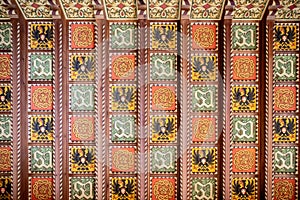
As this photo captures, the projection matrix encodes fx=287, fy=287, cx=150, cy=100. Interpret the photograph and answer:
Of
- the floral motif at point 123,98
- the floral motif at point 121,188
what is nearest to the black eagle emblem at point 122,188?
the floral motif at point 121,188

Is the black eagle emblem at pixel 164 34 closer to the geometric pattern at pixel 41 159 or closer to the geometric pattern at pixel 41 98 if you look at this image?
the geometric pattern at pixel 41 98

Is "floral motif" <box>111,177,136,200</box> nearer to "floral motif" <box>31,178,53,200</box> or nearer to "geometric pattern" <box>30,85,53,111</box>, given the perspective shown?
"floral motif" <box>31,178,53,200</box>

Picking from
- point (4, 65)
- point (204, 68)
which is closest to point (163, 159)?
point (204, 68)

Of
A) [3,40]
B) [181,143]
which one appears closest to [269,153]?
[181,143]

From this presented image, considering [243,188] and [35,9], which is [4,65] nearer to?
[35,9]

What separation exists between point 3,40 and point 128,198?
374 centimetres

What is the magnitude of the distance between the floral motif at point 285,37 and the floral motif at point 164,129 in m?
2.33

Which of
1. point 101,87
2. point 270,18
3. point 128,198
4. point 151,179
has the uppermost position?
point 270,18

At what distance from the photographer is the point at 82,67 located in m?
5.26

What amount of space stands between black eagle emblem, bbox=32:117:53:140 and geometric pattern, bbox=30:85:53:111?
0.68ft

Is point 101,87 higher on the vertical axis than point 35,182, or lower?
higher

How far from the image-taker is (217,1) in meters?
4.99

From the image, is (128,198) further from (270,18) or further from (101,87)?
(270,18)

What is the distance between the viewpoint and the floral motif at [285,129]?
5289mm
